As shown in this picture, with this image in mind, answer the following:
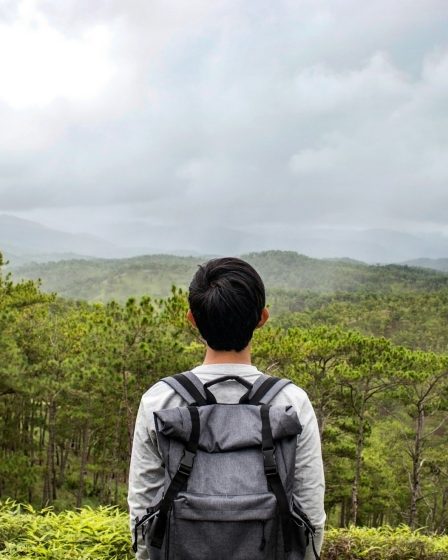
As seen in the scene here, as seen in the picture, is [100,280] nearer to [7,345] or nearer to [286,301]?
[286,301]

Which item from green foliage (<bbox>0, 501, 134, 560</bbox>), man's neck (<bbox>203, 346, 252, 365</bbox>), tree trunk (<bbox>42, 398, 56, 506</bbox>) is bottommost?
tree trunk (<bbox>42, 398, 56, 506</bbox>)

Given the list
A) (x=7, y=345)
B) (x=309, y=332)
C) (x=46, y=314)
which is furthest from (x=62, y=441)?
(x=309, y=332)

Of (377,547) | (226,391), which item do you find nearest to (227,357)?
(226,391)

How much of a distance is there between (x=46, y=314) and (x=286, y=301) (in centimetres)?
10241

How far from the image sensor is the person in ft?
6.18

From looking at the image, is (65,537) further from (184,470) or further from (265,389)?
(265,389)

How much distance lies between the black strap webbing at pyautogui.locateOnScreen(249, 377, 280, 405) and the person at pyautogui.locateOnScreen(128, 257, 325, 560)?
0.05m

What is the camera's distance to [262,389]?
1.87 m

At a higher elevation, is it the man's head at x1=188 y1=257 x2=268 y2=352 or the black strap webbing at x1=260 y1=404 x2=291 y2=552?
the man's head at x1=188 y1=257 x2=268 y2=352

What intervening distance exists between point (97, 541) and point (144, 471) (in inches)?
82.7

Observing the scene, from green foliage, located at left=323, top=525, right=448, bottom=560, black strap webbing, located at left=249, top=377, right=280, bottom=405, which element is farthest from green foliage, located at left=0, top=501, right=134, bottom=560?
black strap webbing, located at left=249, top=377, right=280, bottom=405

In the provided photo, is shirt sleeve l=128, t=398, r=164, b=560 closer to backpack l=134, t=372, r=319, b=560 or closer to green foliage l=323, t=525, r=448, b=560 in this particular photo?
backpack l=134, t=372, r=319, b=560

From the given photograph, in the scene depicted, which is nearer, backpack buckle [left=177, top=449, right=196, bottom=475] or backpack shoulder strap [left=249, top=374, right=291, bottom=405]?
backpack buckle [left=177, top=449, right=196, bottom=475]

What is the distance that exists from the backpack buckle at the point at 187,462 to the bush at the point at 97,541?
2014mm
